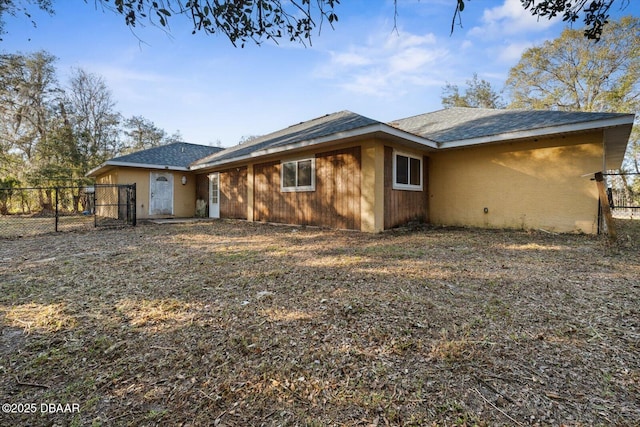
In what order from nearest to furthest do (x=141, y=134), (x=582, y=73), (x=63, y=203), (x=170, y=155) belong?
1. (x=170, y=155)
2. (x=582, y=73)
3. (x=63, y=203)
4. (x=141, y=134)

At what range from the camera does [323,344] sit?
76.9 inches

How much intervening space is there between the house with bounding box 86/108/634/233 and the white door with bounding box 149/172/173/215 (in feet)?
17.4

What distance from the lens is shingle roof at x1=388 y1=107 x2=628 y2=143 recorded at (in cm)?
638

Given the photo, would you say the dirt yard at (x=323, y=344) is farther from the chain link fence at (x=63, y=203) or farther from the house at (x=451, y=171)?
the chain link fence at (x=63, y=203)

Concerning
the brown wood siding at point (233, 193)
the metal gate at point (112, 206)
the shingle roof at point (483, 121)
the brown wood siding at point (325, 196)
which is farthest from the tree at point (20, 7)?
the metal gate at point (112, 206)

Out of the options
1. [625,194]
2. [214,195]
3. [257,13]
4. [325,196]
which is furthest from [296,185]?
[625,194]

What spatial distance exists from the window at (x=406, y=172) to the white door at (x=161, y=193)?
10346 millimetres

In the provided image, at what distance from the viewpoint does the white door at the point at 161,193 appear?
12.2m

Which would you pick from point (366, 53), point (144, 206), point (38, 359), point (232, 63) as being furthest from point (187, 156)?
point (38, 359)

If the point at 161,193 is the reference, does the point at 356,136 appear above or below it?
above

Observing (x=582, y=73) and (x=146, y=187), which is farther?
(x=582, y=73)

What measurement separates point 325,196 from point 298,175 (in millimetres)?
1293

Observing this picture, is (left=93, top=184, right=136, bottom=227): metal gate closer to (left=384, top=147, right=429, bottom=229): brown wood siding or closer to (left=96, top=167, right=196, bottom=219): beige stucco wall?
(left=96, top=167, right=196, bottom=219): beige stucco wall

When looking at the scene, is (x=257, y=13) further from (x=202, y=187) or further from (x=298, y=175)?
(x=202, y=187)
